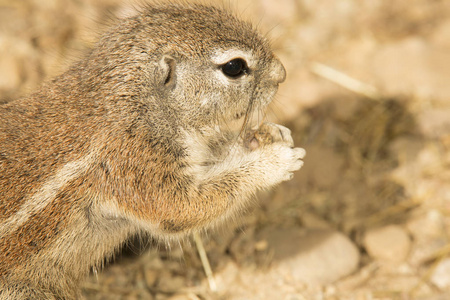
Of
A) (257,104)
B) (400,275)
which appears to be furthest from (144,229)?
(400,275)

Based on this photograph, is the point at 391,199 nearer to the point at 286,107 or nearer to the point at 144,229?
the point at 286,107

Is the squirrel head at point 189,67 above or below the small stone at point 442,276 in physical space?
above

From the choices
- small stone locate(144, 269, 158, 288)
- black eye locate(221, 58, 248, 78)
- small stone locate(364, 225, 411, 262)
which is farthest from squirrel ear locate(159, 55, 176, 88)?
small stone locate(364, 225, 411, 262)


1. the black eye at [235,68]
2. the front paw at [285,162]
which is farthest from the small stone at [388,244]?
the black eye at [235,68]

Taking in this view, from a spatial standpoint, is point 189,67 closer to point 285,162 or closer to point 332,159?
point 285,162

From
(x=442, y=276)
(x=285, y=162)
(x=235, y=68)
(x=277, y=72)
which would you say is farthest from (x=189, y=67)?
(x=442, y=276)

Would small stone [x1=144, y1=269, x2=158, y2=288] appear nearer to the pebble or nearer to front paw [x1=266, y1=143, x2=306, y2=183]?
the pebble

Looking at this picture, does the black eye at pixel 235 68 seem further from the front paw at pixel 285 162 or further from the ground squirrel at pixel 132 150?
the front paw at pixel 285 162
